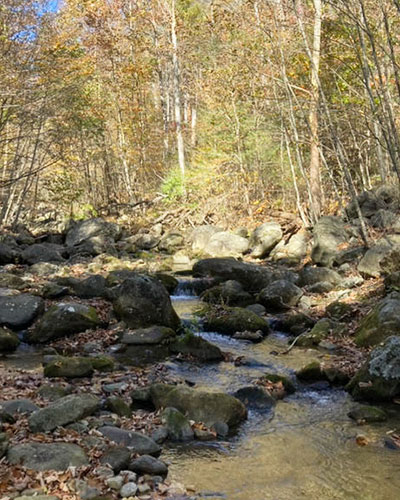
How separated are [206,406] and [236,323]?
4.06m

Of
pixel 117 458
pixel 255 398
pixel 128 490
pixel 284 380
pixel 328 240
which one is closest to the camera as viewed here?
pixel 128 490

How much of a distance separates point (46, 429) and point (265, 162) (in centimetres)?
1820

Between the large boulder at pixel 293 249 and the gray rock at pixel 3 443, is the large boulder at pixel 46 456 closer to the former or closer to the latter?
the gray rock at pixel 3 443

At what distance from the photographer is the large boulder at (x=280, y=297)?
450 inches

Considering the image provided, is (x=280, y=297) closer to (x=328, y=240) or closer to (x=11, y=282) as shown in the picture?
(x=328, y=240)

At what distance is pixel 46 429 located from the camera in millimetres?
5090

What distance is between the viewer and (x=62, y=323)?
361 inches

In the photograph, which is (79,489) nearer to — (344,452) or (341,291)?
(344,452)

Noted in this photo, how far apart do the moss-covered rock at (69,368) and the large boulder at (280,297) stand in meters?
5.24

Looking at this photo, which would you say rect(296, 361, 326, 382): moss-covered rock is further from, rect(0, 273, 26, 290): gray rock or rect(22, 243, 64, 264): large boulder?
rect(22, 243, 64, 264): large boulder

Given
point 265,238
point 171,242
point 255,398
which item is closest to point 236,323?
point 255,398

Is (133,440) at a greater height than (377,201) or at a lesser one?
lesser

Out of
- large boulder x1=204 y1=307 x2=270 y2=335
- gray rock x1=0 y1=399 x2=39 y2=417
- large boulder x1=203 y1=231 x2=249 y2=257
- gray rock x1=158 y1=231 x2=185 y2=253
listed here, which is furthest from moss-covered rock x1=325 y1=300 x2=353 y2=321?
gray rock x1=158 y1=231 x2=185 y2=253

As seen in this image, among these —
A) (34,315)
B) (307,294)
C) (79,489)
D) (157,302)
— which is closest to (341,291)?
(307,294)
